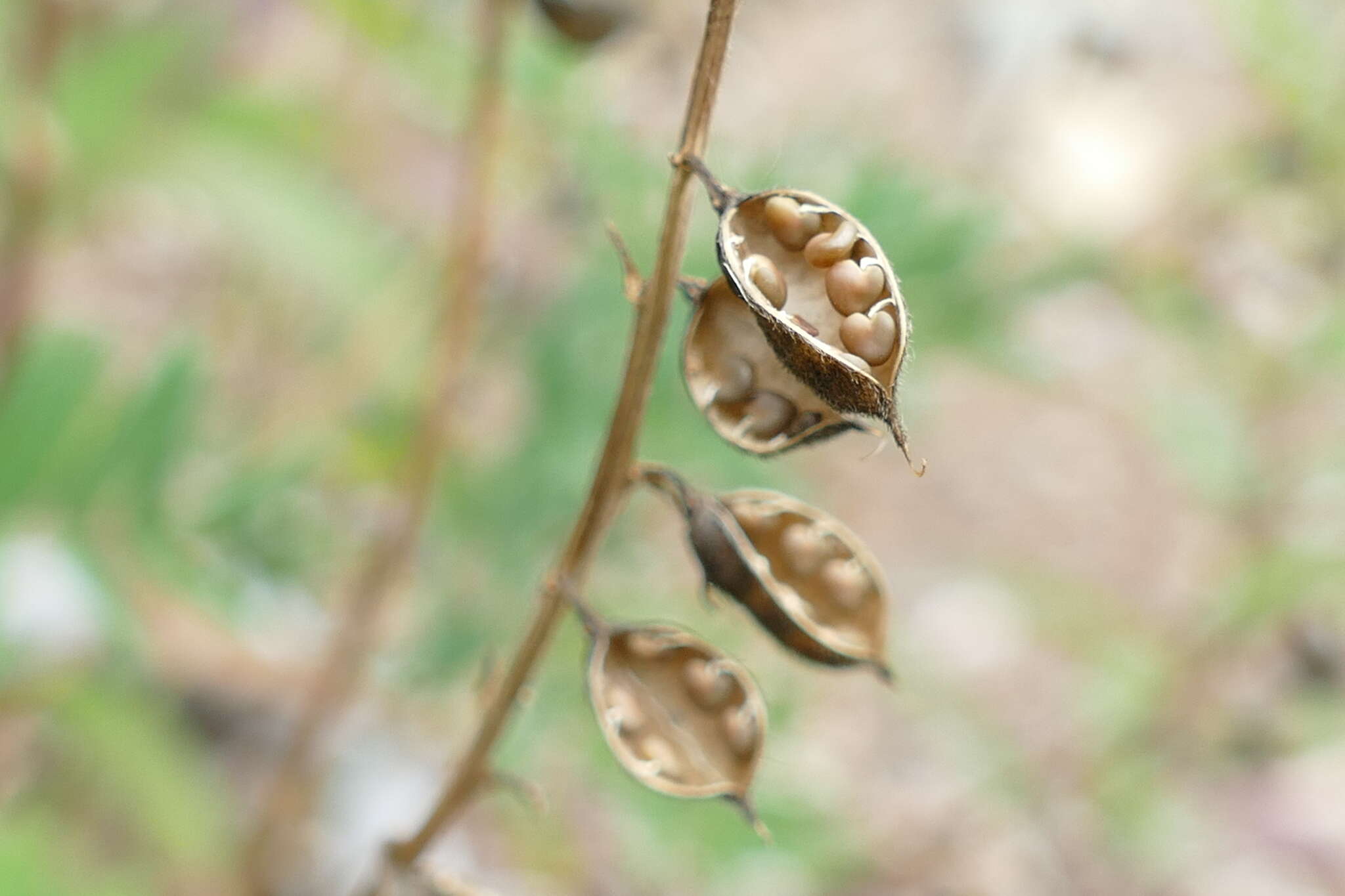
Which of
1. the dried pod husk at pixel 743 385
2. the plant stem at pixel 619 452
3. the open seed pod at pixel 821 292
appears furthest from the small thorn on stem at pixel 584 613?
the open seed pod at pixel 821 292

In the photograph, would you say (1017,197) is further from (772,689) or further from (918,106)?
(772,689)

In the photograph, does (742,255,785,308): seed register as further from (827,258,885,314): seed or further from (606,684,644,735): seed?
(606,684,644,735): seed

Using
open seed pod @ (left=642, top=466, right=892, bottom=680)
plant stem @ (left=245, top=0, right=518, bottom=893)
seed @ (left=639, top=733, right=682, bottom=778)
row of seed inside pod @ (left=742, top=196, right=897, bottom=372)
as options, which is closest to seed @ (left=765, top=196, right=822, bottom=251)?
row of seed inside pod @ (left=742, top=196, right=897, bottom=372)

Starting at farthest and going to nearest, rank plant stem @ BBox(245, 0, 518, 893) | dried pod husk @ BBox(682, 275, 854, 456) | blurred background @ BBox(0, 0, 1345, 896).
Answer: blurred background @ BBox(0, 0, 1345, 896) → plant stem @ BBox(245, 0, 518, 893) → dried pod husk @ BBox(682, 275, 854, 456)

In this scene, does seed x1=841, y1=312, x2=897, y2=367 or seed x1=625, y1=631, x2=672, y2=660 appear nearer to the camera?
seed x1=841, y1=312, x2=897, y2=367

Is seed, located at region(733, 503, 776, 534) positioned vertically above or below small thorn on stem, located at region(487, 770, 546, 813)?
above

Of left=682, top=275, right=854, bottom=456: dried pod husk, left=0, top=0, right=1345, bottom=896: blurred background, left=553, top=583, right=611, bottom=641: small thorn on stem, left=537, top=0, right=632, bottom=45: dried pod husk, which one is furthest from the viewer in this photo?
left=0, top=0, right=1345, bottom=896: blurred background

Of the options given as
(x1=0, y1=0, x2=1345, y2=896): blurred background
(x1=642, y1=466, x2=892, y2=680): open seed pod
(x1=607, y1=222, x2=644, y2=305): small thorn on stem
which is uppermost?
(x1=607, y1=222, x2=644, y2=305): small thorn on stem
